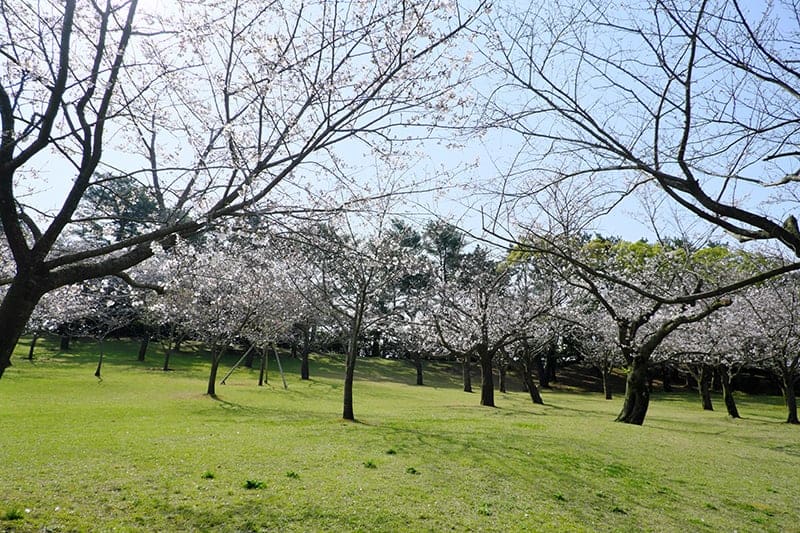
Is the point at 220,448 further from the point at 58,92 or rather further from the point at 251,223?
the point at 58,92

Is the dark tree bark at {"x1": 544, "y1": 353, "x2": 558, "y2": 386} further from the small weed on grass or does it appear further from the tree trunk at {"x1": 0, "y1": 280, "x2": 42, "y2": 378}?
the tree trunk at {"x1": 0, "y1": 280, "x2": 42, "y2": 378}

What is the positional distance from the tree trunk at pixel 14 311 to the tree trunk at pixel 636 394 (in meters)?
16.3

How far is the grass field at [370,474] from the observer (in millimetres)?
5523

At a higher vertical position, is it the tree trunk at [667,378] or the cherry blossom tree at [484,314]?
the cherry blossom tree at [484,314]

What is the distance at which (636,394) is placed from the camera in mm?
17281

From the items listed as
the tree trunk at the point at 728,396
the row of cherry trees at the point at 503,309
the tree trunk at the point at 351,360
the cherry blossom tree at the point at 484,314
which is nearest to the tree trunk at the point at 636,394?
the row of cherry trees at the point at 503,309

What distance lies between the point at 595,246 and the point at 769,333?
7.63 m

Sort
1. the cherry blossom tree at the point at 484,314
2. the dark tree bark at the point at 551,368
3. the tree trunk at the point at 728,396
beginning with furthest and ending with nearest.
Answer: the dark tree bark at the point at 551,368
the tree trunk at the point at 728,396
the cherry blossom tree at the point at 484,314

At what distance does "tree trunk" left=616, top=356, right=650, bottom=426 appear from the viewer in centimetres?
1658

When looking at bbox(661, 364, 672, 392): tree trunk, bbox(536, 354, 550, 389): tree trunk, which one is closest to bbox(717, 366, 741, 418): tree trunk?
bbox(661, 364, 672, 392): tree trunk

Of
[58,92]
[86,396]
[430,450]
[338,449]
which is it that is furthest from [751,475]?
[86,396]

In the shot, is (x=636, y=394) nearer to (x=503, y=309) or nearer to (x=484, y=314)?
(x=484, y=314)

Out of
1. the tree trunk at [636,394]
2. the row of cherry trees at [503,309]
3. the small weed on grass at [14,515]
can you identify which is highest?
the row of cherry trees at [503,309]

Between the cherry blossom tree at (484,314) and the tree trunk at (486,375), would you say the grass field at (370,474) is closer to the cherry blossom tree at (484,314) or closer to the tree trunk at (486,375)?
the cherry blossom tree at (484,314)
